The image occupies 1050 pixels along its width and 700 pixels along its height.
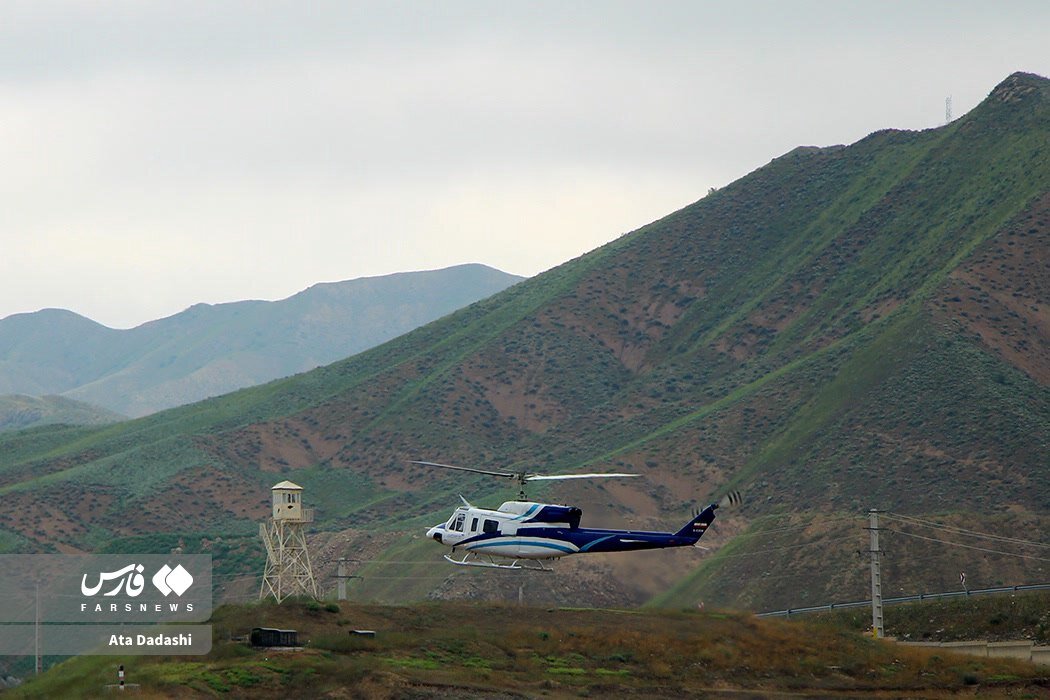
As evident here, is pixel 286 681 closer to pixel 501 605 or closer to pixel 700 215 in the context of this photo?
pixel 501 605

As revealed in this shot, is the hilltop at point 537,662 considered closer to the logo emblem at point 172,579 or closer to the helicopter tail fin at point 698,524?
the logo emblem at point 172,579

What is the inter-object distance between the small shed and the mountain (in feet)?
80.3

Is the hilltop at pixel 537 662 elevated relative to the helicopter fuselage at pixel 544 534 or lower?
lower

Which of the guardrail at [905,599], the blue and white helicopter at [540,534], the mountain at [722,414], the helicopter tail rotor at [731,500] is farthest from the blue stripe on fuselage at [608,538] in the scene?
the guardrail at [905,599]

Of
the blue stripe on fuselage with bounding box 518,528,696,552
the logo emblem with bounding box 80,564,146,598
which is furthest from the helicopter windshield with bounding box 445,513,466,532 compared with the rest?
the logo emblem with bounding box 80,564,146,598

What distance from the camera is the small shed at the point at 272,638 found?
53.5 meters

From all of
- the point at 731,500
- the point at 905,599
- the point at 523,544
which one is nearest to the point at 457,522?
the point at 523,544

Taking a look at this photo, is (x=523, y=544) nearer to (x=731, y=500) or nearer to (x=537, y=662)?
(x=537, y=662)

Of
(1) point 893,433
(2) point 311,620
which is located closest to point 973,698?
(2) point 311,620

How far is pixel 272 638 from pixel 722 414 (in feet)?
284

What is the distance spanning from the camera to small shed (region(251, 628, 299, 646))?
53500 mm

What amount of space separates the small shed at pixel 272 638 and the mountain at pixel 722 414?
24481mm

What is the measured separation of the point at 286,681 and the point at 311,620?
22.0 ft

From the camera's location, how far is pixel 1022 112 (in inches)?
6447
